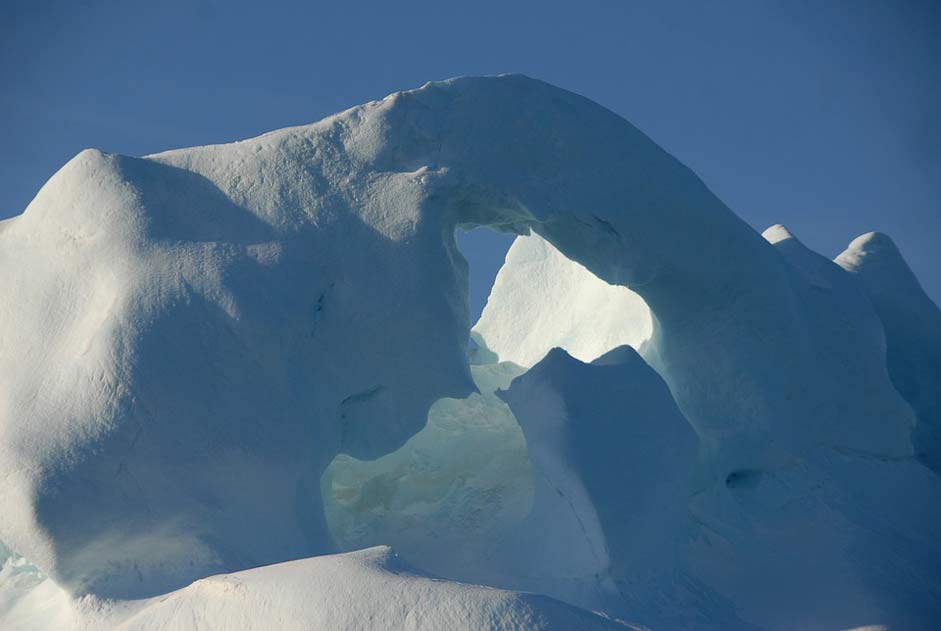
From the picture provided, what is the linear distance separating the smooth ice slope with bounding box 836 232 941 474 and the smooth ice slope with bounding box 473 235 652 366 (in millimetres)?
2452

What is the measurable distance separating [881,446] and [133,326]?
6190 mm

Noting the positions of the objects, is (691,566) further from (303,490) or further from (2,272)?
(2,272)

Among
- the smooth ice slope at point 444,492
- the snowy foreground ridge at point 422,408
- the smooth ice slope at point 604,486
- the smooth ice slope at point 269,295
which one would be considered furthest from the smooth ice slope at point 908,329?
the smooth ice slope at point 444,492

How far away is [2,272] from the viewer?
657cm

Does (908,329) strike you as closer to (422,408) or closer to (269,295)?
(422,408)

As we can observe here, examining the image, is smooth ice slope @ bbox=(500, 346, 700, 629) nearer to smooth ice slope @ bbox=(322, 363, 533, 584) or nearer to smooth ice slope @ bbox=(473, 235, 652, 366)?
smooth ice slope @ bbox=(322, 363, 533, 584)

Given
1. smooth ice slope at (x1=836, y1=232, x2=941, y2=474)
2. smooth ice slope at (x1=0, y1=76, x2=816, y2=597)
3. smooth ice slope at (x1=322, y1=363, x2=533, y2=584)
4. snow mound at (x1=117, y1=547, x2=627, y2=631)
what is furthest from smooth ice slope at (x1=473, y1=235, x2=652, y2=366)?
snow mound at (x1=117, y1=547, x2=627, y2=631)

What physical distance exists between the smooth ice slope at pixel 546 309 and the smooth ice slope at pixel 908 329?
2.45 m

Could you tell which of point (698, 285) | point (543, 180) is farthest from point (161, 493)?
point (698, 285)

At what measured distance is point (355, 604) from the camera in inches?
175

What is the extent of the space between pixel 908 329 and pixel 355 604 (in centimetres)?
783

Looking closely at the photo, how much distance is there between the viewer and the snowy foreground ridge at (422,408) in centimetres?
570

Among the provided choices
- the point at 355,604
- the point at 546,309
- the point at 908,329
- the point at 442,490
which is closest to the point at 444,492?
the point at 442,490

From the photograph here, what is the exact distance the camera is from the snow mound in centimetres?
439
